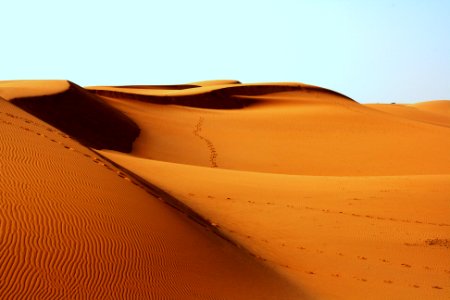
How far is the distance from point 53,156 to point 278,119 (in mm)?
26210

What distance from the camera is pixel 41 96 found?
2152cm

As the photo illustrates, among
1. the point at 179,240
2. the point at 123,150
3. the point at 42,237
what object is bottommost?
the point at 123,150

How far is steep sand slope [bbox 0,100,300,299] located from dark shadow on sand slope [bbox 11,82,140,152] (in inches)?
442

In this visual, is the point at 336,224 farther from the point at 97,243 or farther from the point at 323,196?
the point at 97,243

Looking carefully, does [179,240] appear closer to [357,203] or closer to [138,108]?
[357,203]

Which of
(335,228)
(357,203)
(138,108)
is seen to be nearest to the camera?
(335,228)

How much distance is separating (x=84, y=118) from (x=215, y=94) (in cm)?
1909

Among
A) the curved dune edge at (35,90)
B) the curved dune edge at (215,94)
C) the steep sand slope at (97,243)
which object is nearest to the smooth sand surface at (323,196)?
the steep sand slope at (97,243)

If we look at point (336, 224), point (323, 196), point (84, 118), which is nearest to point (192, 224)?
A: point (336, 224)

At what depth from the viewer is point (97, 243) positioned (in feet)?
18.5

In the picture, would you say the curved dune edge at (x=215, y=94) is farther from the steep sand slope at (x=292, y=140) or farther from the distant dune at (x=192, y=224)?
the distant dune at (x=192, y=224)

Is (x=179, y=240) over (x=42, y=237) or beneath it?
beneath

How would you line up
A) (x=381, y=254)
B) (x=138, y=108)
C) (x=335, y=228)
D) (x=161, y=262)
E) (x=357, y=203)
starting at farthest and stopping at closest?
(x=138, y=108) < (x=357, y=203) < (x=335, y=228) < (x=381, y=254) < (x=161, y=262)

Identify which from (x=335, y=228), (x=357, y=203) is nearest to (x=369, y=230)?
(x=335, y=228)
